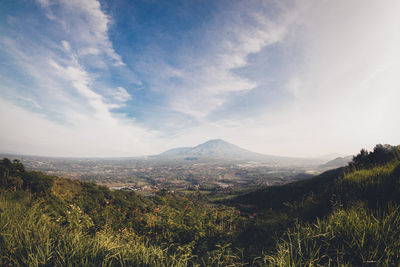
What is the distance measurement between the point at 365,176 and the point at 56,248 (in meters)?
5.94

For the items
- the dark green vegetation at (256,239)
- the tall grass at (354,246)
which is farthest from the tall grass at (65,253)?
the tall grass at (354,246)

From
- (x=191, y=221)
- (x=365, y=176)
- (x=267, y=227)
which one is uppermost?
(x=365, y=176)

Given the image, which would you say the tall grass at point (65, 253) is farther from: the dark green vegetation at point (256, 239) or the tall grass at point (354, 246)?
the tall grass at point (354, 246)

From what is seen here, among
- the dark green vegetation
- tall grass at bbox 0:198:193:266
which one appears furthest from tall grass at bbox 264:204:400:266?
tall grass at bbox 0:198:193:266

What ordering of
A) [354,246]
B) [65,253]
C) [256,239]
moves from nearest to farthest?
[354,246] < [65,253] < [256,239]

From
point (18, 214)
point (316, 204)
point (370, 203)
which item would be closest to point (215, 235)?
point (316, 204)

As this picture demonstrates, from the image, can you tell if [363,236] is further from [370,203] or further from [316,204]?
[316,204]

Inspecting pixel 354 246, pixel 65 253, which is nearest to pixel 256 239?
pixel 354 246

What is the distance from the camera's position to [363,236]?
5.40 ft


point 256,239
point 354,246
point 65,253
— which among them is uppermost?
point 354,246

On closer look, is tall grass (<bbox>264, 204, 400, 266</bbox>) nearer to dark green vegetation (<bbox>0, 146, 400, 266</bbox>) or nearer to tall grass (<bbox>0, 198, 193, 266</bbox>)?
dark green vegetation (<bbox>0, 146, 400, 266</bbox>)

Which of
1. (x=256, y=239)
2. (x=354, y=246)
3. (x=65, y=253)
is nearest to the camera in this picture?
(x=354, y=246)

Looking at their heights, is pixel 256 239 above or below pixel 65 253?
below

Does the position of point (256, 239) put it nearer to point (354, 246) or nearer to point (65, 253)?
point (354, 246)
